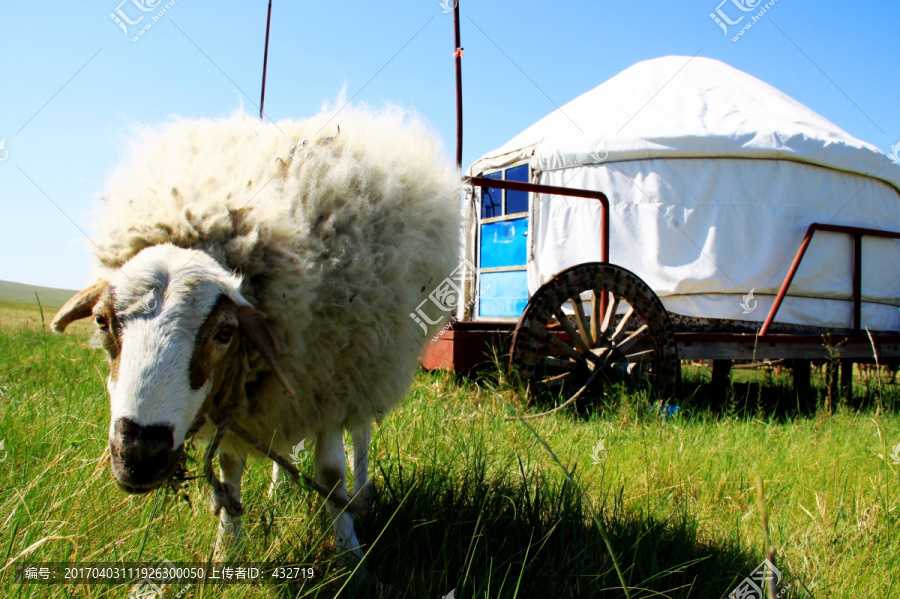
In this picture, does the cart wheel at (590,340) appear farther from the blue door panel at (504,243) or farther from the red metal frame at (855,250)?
the blue door panel at (504,243)

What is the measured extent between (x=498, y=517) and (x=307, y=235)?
3.49 ft

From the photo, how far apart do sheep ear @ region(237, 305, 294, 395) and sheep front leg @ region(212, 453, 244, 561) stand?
38 centimetres

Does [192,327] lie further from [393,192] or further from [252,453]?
[393,192]

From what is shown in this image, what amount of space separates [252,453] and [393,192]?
3.24 feet

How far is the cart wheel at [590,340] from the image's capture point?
3531mm

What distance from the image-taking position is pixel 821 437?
11.8ft

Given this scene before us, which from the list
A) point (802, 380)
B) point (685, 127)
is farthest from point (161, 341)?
point (802, 380)

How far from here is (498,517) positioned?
1851 mm

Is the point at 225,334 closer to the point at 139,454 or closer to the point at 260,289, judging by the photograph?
the point at 260,289

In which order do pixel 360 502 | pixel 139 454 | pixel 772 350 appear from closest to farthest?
pixel 139 454 → pixel 360 502 → pixel 772 350

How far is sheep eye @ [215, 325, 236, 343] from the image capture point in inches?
56.9

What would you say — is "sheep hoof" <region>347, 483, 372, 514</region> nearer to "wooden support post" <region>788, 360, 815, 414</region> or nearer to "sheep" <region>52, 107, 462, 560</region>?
"sheep" <region>52, 107, 462, 560</region>

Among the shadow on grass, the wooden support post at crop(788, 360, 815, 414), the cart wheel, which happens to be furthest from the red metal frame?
the shadow on grass

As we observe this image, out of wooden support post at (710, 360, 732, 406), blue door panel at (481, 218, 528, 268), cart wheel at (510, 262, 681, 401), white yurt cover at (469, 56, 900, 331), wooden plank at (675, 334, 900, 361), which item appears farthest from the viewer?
blue door panel at (481, 218, 528, 268)
